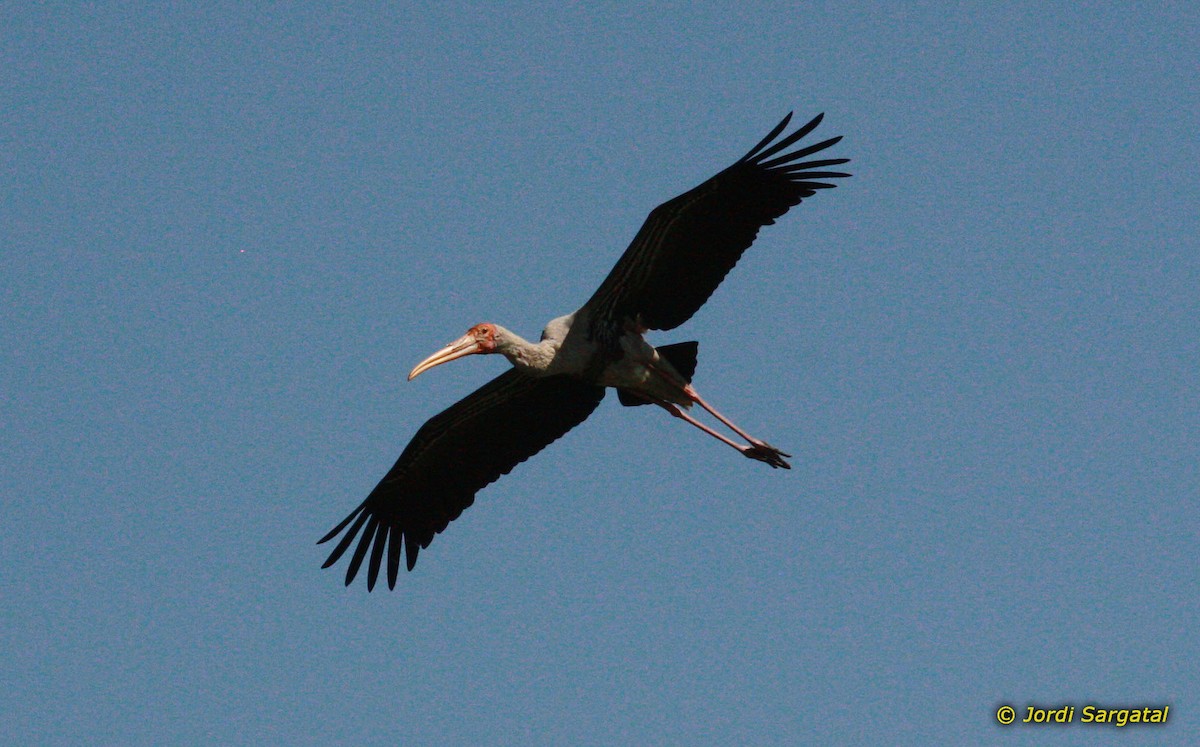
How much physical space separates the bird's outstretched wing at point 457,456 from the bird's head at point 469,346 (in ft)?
2.19

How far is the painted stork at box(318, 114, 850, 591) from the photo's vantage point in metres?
14.1

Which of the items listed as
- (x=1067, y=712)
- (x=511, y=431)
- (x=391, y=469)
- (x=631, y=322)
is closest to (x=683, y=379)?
(x=631, y=322)

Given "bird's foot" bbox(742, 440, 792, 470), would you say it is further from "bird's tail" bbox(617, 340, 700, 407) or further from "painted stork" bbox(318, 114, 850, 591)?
"bird's tail" bbox(617, 340, 700, 407)

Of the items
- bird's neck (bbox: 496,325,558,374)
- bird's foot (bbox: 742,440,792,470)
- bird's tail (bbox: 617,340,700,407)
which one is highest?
bird's neck (bbox: 496,325,558,374)

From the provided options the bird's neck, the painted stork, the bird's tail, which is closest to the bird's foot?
the painted stork

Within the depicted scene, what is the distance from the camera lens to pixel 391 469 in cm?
1580

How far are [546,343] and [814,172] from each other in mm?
2962

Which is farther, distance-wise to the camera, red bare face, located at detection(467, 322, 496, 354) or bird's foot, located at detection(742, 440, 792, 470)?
bird's foot, located at detection(742, 440, 792, 470)

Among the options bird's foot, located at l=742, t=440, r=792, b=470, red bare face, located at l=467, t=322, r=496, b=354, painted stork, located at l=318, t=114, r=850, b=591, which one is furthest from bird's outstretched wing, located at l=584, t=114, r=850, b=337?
A: bird's foot, located at l=742, t=440, r=792, b=470

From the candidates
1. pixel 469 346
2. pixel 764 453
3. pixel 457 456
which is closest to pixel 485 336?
pixel 469 346

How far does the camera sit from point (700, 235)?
1416cm

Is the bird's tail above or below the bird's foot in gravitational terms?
above

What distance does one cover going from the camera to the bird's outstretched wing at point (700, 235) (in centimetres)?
1393

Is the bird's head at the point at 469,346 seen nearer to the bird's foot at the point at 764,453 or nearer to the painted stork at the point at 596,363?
the painted stork at the point at 596,363
